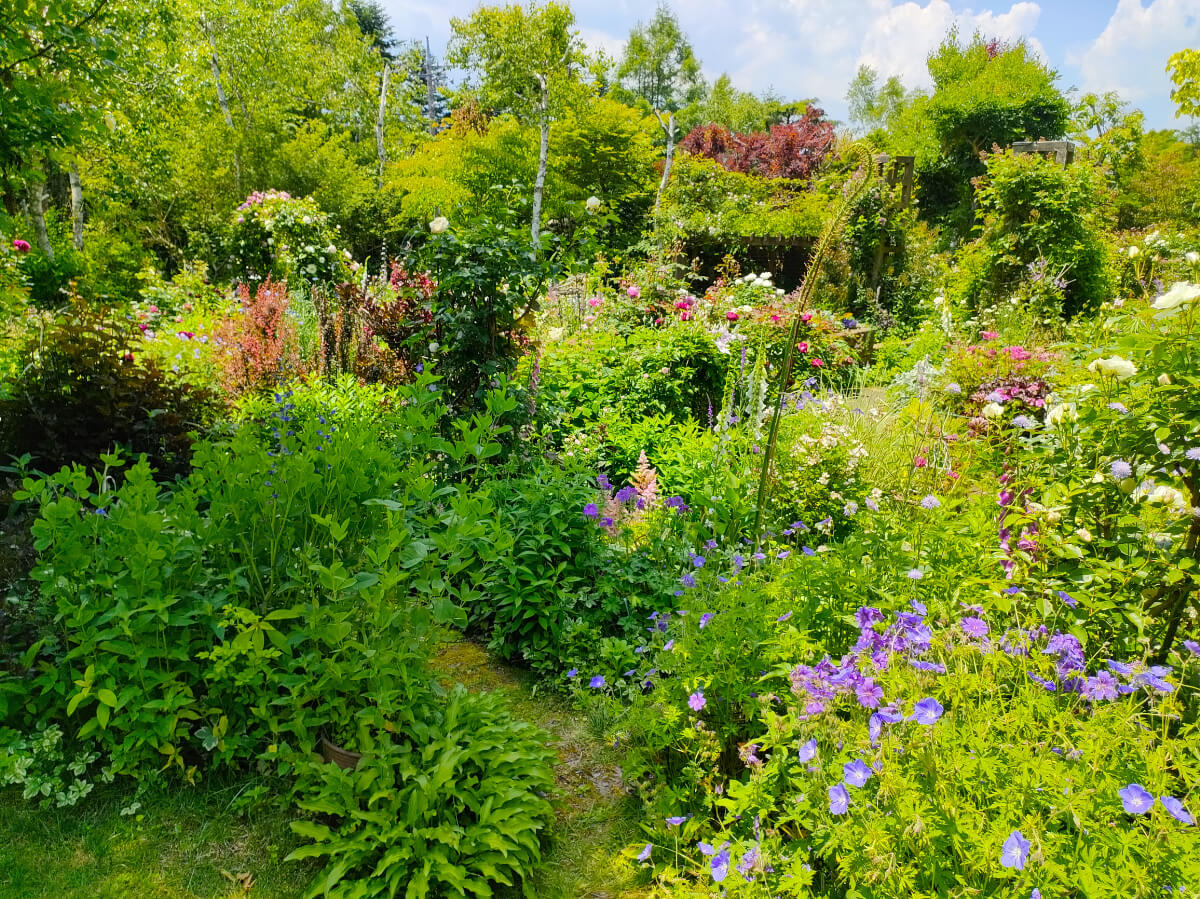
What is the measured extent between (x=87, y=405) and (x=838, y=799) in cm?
353

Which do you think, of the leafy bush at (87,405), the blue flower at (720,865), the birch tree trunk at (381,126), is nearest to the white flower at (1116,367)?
the blue flower at (720,865)

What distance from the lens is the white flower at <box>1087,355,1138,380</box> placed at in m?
2.09

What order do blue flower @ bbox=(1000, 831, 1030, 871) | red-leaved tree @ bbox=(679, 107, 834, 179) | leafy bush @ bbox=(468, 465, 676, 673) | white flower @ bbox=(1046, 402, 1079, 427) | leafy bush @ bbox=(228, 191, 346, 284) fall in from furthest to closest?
1. red-leaved tree @ bbox=(679, 107, 834, 179)
2. leafy bush @ bbox=(228, 191, 346, 284)
3. leafy bush @ bbox=(468, 465, 676, 673)
4. white flower @ bbox=(1046, 402, 1079, 427)
5. blue flower @ bbox=(1000, 831, 1030, 871)

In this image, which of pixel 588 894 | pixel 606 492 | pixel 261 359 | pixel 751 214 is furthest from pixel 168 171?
pixel 588 894

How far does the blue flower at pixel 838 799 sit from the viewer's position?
130 centimetres

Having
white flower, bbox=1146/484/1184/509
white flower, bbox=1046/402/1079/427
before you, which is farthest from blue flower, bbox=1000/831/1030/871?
white flower, bbox=1046/402/1079/427

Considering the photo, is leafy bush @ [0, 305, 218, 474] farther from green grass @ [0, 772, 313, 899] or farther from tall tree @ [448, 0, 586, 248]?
tall tree @ [448, 0, 586, 248]

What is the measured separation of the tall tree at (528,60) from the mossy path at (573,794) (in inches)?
441

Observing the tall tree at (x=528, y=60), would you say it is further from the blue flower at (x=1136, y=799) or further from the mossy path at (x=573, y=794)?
the blue flower at (x=1136, y=799)

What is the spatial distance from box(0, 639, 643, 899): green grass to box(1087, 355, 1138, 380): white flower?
6.73ft

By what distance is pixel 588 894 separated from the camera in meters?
1.90

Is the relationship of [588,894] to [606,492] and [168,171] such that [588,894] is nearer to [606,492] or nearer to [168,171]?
[606,492]

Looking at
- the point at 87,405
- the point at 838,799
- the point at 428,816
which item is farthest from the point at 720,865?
the point at 87,405

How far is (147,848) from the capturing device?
1897 mm
